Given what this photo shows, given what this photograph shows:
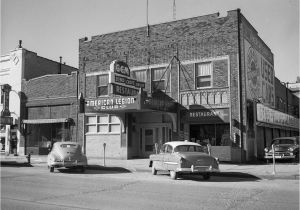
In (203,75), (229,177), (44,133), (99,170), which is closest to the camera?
(229,177)

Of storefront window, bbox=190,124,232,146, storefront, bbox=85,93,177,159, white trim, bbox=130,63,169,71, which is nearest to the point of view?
storefront window, bbox=190,124,232,146

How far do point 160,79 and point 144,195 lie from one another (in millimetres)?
15882

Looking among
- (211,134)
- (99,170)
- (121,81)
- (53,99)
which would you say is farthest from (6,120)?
(211,134)

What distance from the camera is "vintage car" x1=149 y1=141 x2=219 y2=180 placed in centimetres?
1517

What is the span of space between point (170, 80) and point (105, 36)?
6388mm

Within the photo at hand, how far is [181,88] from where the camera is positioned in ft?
83.8

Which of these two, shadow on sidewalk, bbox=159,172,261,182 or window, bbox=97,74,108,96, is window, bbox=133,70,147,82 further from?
shadow on sidewalk, bbox=159,172,261,182

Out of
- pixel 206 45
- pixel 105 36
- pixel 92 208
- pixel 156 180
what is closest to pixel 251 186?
pixel 156 180

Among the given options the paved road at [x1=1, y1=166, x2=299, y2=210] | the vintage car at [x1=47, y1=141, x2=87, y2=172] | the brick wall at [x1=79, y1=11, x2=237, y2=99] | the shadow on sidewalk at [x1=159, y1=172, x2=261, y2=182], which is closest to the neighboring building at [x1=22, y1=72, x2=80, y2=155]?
the brick wall at [x1=79, y1=11, x2=237, y2=99]

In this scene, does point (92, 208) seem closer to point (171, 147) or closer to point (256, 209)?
point (256, 209)

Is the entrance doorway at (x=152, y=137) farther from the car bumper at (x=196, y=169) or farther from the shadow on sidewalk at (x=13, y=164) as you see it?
the car bumper at (x=196, y=169)

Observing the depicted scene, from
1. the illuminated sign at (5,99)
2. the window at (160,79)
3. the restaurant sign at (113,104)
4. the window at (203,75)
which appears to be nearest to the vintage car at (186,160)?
the restaurant sign at (113,104)

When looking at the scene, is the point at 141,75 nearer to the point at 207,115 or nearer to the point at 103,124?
the point at 103,124

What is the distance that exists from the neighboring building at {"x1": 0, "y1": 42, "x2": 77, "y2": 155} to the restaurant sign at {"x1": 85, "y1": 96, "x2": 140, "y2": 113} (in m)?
9.81
